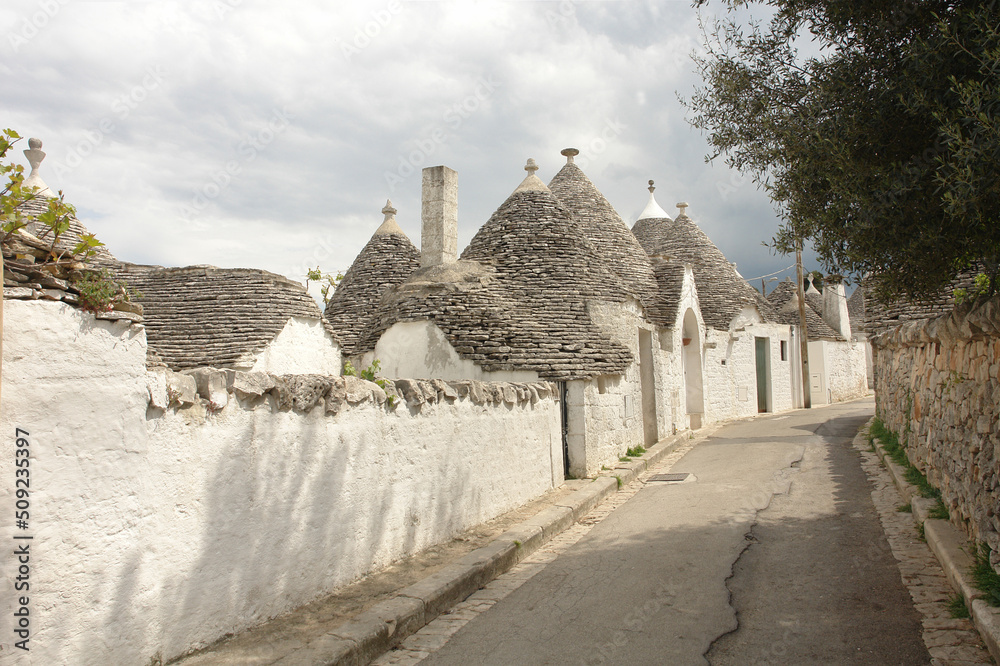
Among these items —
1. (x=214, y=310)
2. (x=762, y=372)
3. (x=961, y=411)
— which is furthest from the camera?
(x=762, y=372)

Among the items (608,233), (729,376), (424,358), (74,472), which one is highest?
(608,233)

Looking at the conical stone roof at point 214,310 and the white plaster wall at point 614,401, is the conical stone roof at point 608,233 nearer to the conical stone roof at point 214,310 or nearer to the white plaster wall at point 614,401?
the white plaster wall at point 614,401

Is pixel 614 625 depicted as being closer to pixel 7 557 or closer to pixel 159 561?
pixel 159 561

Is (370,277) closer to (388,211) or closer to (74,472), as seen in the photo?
(388,211)

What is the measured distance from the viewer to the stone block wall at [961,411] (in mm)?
4859

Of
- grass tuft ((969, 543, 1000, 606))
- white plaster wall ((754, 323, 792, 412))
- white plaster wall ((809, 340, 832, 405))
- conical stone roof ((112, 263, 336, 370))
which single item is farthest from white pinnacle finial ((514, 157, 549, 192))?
white plaster wall ((809, 340, 832, 405))

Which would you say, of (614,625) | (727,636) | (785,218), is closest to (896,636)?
(727,636)

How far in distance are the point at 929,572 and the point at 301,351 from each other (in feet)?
41.1

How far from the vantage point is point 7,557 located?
2.99 metres

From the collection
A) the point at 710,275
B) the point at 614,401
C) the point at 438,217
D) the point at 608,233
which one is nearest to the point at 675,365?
the point at 608,233

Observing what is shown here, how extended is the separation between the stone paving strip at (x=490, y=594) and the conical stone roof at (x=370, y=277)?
9441 millimetres

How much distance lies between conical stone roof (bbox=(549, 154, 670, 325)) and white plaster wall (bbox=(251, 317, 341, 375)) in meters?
6.62

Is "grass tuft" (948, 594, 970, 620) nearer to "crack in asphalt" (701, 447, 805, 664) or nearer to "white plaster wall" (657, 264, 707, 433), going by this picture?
"crack in asphalt" (701, 447, 805, 664)

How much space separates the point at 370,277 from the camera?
18.6 m
